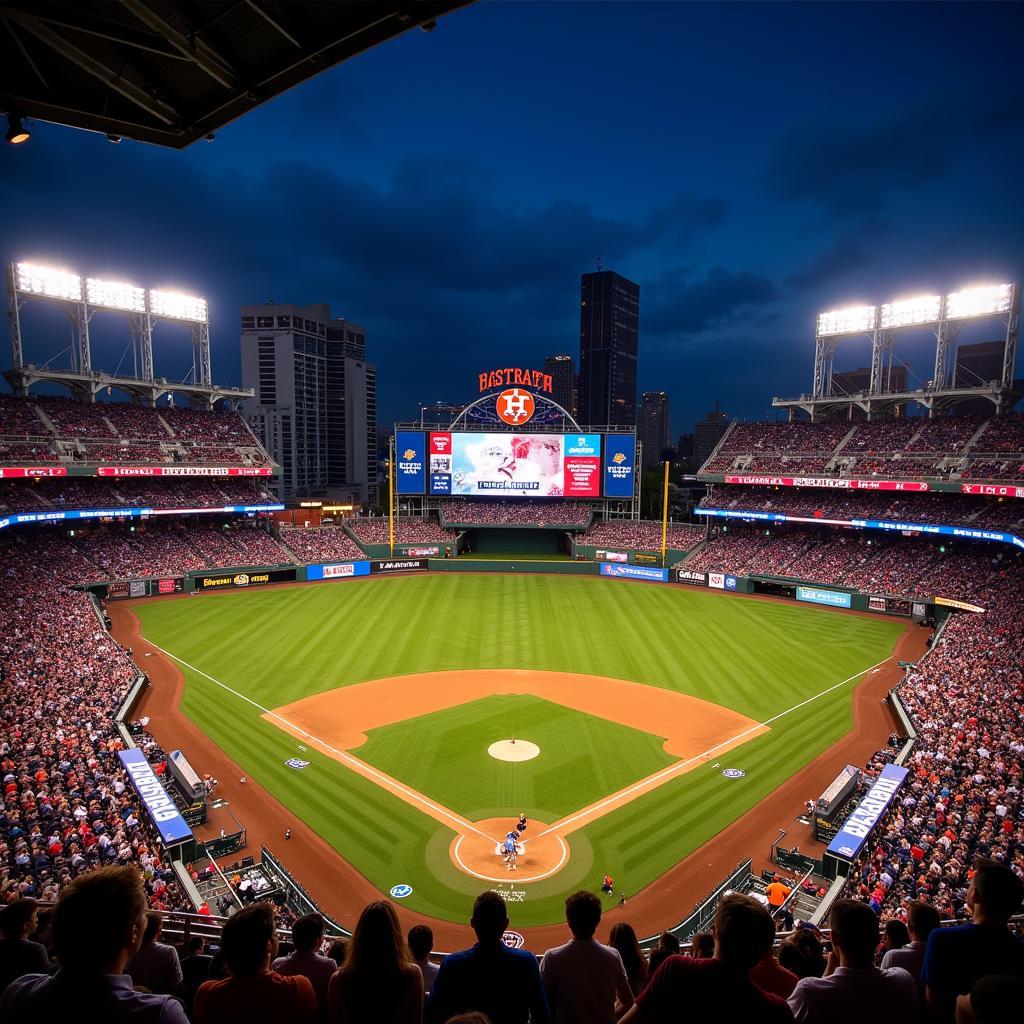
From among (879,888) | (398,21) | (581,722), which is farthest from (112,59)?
(581,722)

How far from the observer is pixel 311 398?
135m

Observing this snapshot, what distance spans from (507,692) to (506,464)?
37.1 meters

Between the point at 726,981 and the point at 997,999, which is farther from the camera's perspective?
the point at 726,981

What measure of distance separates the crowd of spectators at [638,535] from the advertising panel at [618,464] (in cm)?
348

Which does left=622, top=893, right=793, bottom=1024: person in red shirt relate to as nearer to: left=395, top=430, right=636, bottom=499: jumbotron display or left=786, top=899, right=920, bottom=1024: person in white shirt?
left=786, top=899, right=920, bottom=1024: person in white shirt

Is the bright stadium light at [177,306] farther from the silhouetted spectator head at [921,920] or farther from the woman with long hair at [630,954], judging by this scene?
the silhouetted spectator head at [921,920]

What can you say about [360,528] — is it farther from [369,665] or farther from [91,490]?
[369,665]

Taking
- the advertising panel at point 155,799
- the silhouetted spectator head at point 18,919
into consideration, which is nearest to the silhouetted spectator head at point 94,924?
the silhouetted spectator head at point 18,919

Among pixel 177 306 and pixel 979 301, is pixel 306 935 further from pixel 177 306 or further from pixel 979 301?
pixel 177 306

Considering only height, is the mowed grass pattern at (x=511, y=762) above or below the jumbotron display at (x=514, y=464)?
below

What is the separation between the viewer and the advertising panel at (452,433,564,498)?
64.2 meters

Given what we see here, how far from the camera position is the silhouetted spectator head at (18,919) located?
4.28 meters

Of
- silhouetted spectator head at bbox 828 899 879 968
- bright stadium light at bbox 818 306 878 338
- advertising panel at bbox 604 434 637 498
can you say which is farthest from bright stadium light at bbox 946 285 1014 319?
silhouetted spectator head at bbox 828 899 879 968

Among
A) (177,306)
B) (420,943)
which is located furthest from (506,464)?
(420,943)
